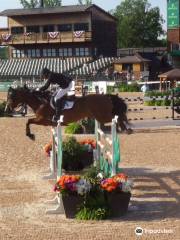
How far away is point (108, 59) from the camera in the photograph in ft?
209

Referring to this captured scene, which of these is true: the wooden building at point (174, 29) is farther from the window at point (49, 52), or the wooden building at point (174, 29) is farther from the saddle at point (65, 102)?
the saddle at point (65, 102)

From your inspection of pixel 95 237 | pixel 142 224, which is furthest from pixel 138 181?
pixel 95 237

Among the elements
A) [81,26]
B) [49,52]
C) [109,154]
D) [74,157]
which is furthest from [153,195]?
[49,52]

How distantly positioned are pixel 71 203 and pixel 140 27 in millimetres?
98460

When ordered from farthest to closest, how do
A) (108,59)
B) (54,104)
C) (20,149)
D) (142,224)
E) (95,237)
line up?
(108,59)
(20,149)
(54,104)
(142,224)
(95,237)

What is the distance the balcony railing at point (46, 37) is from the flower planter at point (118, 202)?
58.4 meters

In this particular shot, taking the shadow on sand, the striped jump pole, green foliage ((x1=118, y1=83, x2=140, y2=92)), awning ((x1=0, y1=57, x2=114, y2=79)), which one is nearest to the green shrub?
the striped jump pole

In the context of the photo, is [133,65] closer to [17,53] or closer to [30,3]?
[17,53]

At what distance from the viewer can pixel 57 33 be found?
67.7 metres

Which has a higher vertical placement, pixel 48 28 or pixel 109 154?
pixel 48 28

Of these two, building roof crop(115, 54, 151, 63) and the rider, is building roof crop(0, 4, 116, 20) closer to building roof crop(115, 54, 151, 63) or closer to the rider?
building roof crop(115, 54, 151, 63)

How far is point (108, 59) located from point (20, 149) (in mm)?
48569

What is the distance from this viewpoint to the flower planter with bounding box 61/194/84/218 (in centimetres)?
884

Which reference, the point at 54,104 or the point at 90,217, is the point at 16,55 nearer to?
the point at 54,104
